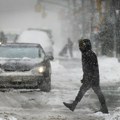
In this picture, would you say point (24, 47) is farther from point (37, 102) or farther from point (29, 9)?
point (29, 9)

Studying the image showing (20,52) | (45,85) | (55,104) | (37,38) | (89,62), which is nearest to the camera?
(89,62)

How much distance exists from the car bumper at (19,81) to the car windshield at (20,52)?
1386mm

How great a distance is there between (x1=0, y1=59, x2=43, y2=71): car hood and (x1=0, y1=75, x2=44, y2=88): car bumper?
0.29 m

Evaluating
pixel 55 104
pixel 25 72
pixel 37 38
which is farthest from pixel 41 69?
pixel 37 38

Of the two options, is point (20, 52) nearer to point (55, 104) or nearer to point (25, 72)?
point (25, 72)

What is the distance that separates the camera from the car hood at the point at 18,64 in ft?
49.2

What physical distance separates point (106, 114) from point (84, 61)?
1287mm

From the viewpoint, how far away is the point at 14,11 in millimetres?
113562

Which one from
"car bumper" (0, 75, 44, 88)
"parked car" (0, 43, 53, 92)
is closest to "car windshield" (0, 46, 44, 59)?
"parked car" (0, 43, 53, 92)

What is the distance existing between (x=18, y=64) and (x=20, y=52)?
1.50 meters

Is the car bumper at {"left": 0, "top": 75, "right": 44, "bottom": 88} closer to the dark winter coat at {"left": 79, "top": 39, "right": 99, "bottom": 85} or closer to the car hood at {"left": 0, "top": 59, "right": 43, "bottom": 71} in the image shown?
the car hood at {"left": 0, "top": 59, "right": 43, "bottom": 71}

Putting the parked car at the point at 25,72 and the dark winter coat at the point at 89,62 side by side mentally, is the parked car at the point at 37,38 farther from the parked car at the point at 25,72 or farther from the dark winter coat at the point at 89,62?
the dark winter coat at the point at 89,62

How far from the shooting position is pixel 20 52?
16.5 metres

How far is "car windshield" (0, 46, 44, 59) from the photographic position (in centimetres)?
1623
